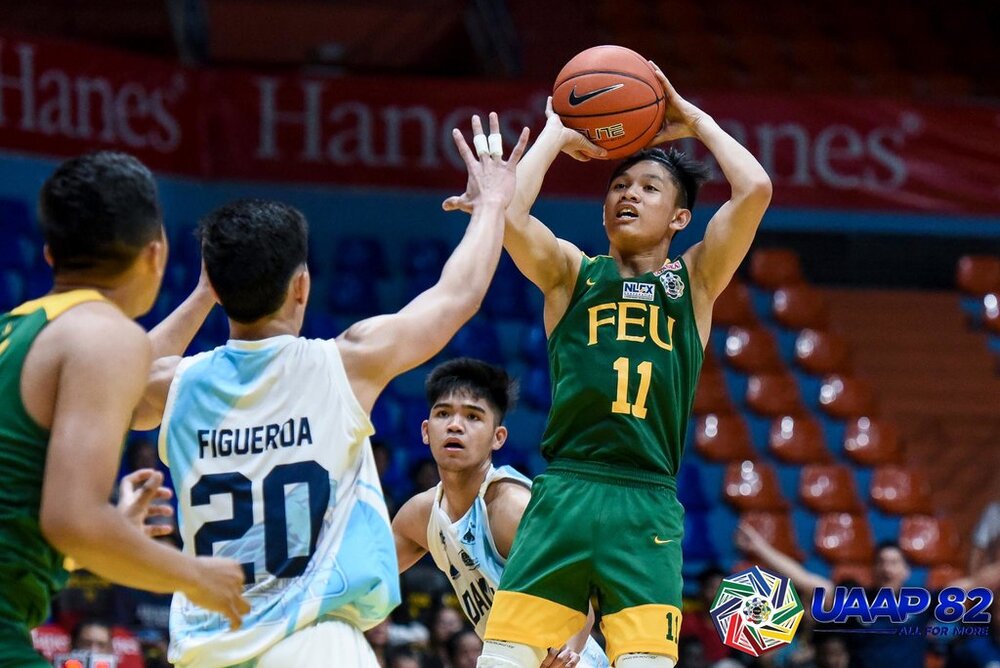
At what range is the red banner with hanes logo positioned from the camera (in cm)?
1352

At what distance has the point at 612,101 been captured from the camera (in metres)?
5.48

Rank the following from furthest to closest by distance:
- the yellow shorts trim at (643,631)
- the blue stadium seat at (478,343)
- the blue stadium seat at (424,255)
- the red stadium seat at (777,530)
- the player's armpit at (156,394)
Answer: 1. the blue stadium seat at (424,255)
2. the blue stadium seat at (478,343)
3. the red stadium seat at (777,530)
4. the yellow shorts trim at (643,631)
5. the player's armpit at (156,394)

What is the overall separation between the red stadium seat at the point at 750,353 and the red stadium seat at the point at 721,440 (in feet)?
2.67

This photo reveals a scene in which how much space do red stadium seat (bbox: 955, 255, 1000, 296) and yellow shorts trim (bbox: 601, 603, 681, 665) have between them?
11086 mm

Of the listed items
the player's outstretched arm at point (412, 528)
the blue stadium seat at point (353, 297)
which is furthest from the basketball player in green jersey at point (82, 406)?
the blue stadium seat at point (353, 297)

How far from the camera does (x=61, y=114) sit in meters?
12.6

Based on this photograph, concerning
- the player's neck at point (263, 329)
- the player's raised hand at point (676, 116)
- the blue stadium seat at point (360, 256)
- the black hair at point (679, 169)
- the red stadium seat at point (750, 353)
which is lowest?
the player's neck at point (263, 329)

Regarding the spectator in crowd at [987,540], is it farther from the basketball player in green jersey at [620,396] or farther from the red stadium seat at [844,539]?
the basketball player in green jersey at [620,396]

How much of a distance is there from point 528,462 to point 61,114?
16.1 ft

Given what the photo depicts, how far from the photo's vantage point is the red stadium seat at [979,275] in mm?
15188

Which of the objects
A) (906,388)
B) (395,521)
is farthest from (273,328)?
(906,388)

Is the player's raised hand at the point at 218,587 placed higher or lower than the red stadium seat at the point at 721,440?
lower

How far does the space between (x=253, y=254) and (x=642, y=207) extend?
2019 millimetres

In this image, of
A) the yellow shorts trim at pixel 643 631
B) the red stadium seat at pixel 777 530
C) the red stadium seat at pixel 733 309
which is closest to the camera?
the yellow shorts trim at pixel 643 631
